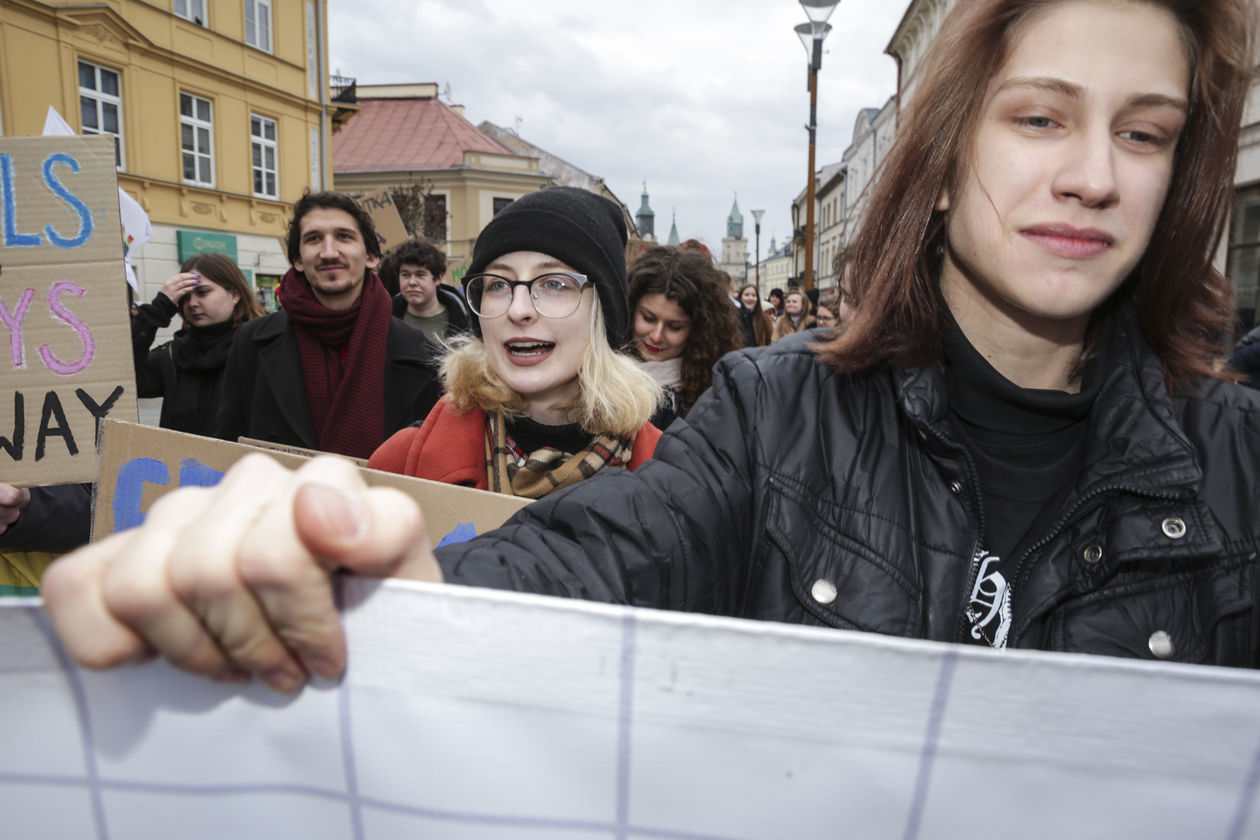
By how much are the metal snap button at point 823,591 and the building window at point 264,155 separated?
2002 centimetres

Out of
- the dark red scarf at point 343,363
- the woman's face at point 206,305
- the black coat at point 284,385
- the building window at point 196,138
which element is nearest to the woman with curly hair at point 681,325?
the black coat at point 284,385

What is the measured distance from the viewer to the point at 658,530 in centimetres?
107

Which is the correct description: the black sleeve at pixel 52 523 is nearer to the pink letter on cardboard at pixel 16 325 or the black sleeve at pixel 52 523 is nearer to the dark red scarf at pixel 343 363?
the pink letter on cardboard at pixel 16 325

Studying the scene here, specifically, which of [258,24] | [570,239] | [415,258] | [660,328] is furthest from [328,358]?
[258,24]

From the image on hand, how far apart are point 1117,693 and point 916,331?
83 cm

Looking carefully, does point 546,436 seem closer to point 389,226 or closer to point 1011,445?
point 1011,445

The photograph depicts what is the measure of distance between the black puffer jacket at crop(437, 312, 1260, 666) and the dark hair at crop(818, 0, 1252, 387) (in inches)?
2.8

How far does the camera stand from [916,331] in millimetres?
1278

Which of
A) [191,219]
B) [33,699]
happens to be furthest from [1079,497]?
[191,219]

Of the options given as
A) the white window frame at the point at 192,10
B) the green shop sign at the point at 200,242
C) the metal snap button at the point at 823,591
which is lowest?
the metal snap button at the point at 823,591

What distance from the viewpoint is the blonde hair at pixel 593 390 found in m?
2.11

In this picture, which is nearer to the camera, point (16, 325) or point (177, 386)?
point (16, 325)

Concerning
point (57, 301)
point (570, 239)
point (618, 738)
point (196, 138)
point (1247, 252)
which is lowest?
point (618, 738)

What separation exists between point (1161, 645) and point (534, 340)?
1522 mm
